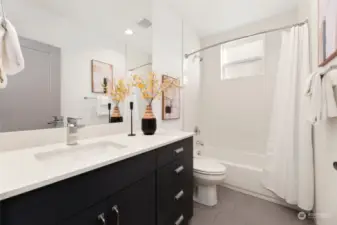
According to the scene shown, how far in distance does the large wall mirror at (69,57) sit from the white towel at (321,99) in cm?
141

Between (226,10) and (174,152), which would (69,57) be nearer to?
(174,152)

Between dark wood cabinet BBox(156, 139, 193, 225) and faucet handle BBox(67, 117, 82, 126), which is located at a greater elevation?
faucet handle BBox(67, 117, 82, 126)

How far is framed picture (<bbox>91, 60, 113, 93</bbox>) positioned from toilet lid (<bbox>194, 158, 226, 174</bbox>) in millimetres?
A: 1275

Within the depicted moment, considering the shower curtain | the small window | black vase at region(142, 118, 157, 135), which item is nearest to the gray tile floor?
the shower curtain

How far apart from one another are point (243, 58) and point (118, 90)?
7.08 feet

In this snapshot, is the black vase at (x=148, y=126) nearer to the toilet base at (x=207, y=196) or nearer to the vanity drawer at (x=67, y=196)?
the vanity drawer at (x=67, y=196)

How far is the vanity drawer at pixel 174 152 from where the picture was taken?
45.7 inches

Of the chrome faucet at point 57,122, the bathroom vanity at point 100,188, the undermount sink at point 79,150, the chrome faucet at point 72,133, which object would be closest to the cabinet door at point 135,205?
the bathroom vanity at point 100,188

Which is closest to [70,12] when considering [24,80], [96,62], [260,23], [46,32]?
[46,32]

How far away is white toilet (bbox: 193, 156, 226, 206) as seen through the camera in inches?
71.4

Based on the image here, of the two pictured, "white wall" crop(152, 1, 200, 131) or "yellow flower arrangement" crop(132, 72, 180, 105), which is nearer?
"yellow flower arrangement" crop(132, 72, 180, 105)

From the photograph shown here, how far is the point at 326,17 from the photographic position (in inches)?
43.8

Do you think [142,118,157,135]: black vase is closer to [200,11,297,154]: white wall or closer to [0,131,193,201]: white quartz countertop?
[0,131,193,201]: white quartz countertop

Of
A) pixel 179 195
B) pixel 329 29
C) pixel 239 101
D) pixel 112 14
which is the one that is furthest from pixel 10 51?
pixel 239 101
